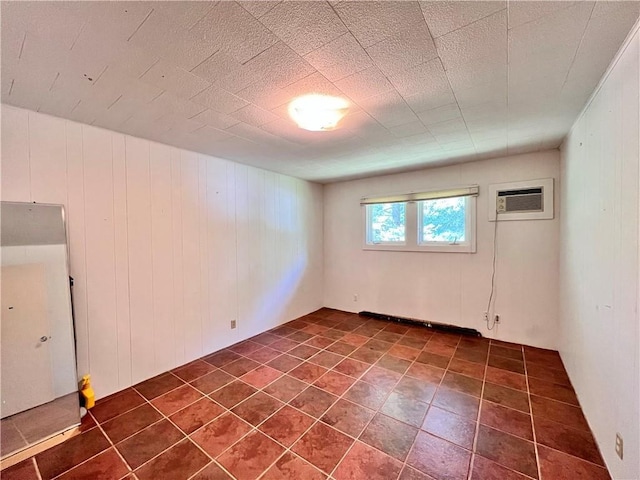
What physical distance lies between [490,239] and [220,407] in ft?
11.7

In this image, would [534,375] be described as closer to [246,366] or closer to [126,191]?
[246,366]

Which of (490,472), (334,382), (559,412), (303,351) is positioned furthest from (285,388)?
(559,412)

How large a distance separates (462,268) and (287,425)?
2.95 m

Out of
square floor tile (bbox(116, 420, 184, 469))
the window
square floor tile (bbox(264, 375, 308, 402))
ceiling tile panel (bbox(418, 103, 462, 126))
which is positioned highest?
ceiling tile panel (bbox(418, 103, 462, 126))

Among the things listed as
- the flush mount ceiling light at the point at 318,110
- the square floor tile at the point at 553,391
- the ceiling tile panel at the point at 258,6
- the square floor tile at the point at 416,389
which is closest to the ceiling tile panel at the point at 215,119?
the flush mount ceiling light at the point at 318,110

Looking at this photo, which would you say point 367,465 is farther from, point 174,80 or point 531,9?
point 174,80

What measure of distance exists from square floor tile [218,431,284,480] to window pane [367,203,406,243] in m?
3.26

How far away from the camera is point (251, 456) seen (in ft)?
5.41

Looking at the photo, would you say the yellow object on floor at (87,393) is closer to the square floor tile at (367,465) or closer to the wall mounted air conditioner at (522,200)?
the square floor tile at (367,465)

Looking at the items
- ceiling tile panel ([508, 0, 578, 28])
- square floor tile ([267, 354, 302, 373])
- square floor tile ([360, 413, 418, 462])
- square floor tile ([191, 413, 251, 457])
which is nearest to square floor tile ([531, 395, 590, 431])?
square floor tile ([360, 413, 418, 462])

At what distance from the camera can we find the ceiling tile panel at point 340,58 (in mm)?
1273

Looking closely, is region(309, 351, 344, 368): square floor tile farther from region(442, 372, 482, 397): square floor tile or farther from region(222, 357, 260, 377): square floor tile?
region(442, 372, 482, 397): square floor tile

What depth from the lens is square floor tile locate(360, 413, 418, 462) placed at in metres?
1.69

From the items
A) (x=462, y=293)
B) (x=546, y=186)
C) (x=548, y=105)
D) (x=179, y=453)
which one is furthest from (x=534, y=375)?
(x=179, y=453)
